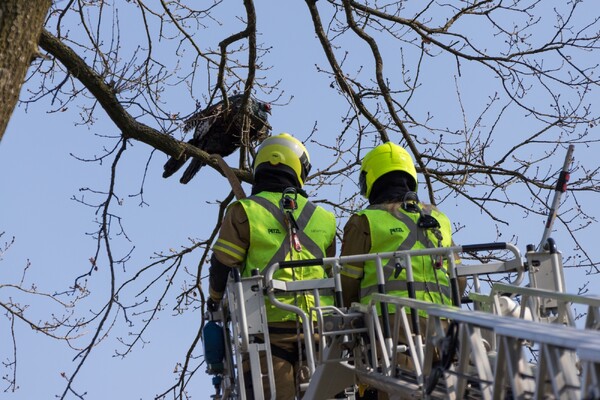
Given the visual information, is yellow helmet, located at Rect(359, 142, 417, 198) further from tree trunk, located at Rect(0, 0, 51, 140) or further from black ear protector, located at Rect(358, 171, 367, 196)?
tree trunk, located at Rect(0, 0, 51, 140)

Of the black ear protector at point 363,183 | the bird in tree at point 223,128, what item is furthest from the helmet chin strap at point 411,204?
the bird in tree at point 223,128

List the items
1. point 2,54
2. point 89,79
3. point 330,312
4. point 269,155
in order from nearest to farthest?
point 2,54 < point 330,312 < point 269,155 < point 89,79

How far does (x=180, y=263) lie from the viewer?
433 inches

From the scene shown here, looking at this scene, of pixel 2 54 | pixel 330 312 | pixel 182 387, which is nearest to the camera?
pixel 2 54

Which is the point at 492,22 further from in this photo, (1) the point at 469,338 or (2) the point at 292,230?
(1) the point at 469,338

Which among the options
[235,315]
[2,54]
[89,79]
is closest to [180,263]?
[89,79]

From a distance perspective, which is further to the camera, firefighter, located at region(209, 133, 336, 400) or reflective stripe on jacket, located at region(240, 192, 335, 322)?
reflective stripe on jacket, located at region(240, 192, 335, 322)

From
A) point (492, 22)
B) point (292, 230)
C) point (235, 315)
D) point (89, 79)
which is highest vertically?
point (492, 22)

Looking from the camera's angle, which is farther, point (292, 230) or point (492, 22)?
point (492, 22)

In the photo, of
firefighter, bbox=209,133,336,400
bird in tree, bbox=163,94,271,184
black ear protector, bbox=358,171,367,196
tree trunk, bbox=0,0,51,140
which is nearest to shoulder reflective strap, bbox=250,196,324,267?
firefighter, bbox=209,133,336,400

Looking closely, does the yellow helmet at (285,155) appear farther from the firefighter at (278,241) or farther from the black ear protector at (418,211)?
the black ear protector at (418,211)

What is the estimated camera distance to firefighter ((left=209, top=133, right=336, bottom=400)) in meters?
6.88

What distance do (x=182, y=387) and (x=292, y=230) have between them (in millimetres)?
3987

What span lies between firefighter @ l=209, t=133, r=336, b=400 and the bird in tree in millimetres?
2999
